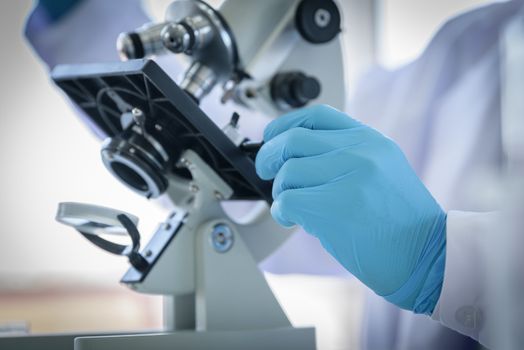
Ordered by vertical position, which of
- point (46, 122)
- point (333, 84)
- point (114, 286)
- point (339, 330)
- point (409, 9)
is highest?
point (409, 9)

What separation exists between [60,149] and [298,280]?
856 mm

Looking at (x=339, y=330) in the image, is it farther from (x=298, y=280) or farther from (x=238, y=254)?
(x=238, y=254)

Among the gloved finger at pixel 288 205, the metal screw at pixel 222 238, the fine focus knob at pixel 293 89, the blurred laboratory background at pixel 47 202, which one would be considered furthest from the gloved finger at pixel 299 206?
the blurred laboratory background at pixel 47 202

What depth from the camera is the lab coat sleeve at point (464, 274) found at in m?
0.88

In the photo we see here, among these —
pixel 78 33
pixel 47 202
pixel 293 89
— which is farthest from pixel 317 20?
pixel 47 202

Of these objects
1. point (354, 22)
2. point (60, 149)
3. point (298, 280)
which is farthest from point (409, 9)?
point (60, 149)

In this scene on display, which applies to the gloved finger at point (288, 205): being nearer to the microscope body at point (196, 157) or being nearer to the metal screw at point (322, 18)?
the microscope body at point (196, 157)

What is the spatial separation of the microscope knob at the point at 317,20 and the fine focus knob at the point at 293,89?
0.07 m

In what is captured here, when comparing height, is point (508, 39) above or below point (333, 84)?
below

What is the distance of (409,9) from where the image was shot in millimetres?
2170

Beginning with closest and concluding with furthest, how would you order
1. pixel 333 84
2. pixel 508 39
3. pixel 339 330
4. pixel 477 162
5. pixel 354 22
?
pixel 508 39 → pixel 333 84 → pixel 477 162 → pixel 339 330 → pixel 354 22

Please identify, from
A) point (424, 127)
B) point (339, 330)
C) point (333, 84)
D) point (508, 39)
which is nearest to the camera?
point (508, 39)

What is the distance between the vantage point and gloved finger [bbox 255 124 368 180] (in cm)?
88

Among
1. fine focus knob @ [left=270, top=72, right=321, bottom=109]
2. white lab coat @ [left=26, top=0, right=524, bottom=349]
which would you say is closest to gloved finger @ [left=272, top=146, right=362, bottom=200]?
fine focus knob @ [left=270, top=72, right=321, bottom=109]
